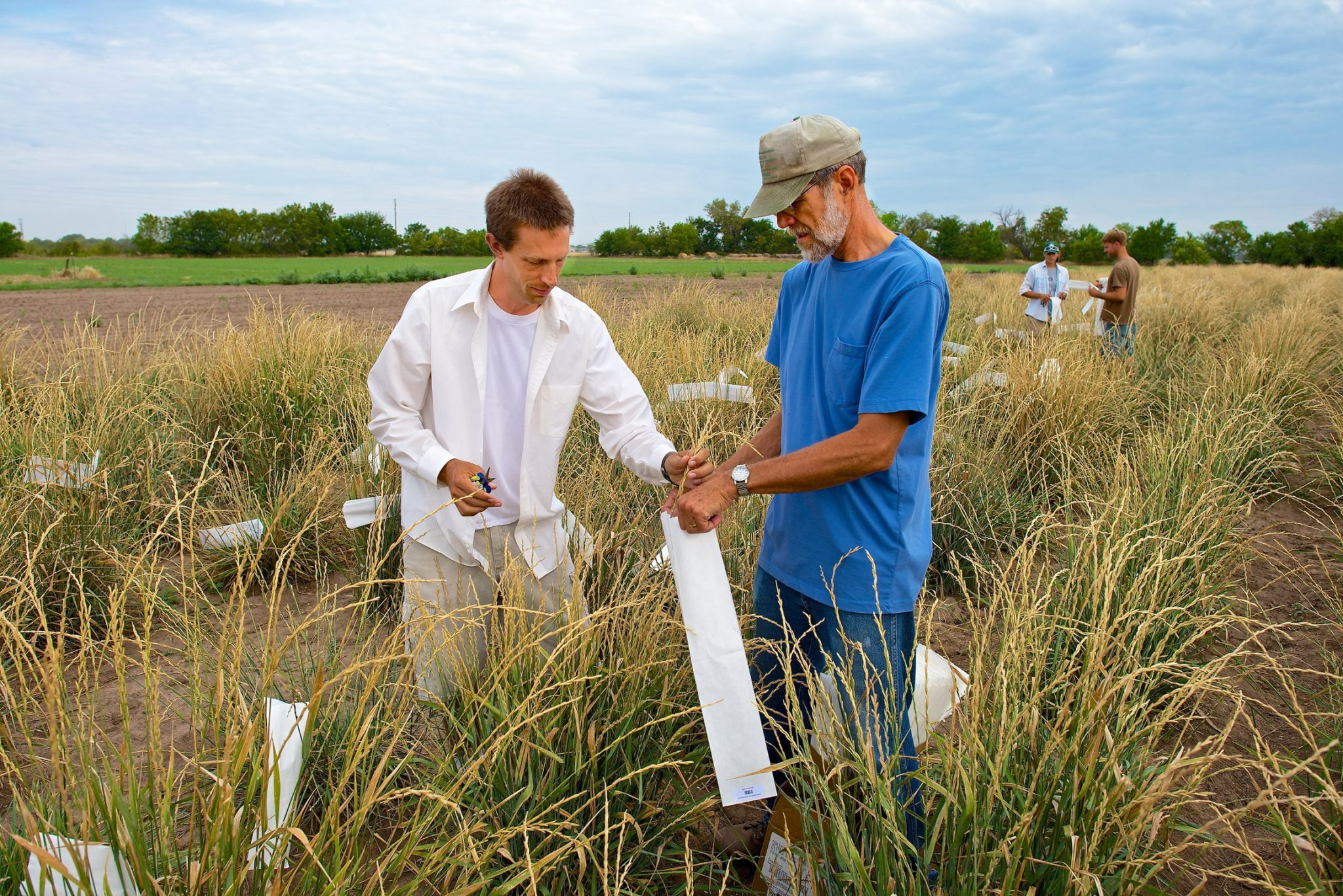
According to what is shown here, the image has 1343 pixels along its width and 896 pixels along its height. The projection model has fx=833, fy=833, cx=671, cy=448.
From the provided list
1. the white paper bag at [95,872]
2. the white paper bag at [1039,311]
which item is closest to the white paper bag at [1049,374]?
the white paper bag at [1039,311]

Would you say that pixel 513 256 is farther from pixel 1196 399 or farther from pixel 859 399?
pixel 1196 399

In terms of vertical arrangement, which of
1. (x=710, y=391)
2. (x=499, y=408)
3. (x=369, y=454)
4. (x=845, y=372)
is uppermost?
(x=845, y=372)

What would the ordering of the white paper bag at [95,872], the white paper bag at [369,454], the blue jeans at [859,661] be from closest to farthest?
the white paper bag at [95,872] < the blue jeans at [859,661] < the white paper bag at [369,454]

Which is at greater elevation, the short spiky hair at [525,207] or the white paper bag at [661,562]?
the short spiky hair at [525,207]

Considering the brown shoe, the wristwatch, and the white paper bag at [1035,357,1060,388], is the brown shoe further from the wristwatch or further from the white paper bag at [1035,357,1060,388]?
the white paper bag at [1035,357,1060,388]

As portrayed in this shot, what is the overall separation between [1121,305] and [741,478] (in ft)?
26.4

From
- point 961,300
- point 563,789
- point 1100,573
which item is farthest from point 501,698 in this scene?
point 961,300

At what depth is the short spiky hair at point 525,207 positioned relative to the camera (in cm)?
236

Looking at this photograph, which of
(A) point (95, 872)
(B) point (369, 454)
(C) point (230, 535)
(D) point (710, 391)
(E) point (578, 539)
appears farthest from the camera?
(D) point (710, 391)

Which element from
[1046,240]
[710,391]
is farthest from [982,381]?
[1046,240]

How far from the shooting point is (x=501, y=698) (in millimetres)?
1864

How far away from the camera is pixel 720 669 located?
2.00 m

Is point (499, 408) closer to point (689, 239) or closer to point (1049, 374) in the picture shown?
point (1049, 374)

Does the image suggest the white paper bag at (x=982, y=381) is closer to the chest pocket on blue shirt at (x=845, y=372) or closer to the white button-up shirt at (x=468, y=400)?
the white button-up shirt at (x=468, y=400)
